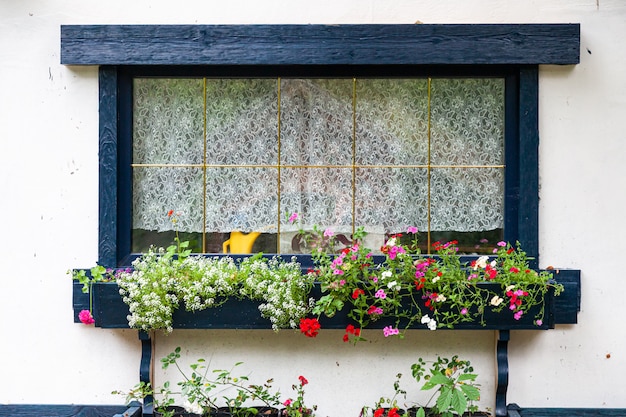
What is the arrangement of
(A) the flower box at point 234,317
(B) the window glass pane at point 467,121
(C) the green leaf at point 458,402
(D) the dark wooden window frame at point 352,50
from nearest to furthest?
1. (C) the green leaf at point 458,402
2. (A) the flower box at point 234,317
3. (D) the dark wooden window frame at point 352,50
4. (B) the window glass pane at point 467,121

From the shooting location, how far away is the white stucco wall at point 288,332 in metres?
3.21

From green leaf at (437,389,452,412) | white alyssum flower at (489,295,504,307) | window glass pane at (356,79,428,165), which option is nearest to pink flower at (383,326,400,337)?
green leaf at (437,389,452,412)

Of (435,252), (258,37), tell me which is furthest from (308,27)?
(435,252)

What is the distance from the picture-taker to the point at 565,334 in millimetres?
3217

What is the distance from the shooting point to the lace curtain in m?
3.33

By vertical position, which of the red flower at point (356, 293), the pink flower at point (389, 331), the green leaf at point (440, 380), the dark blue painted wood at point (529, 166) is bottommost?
the green leaf at point (440, 380)

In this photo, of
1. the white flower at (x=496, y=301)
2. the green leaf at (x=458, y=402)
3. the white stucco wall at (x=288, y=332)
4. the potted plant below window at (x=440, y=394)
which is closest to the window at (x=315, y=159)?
the white stucco wall at (x=288, y=332)

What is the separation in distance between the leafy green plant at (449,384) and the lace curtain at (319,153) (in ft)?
2.35

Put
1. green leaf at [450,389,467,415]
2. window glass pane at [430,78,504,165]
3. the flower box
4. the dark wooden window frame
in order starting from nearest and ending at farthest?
green leaf at [450,389,467,415]
the flower box
the dark wooden window frame
window glass pane at [430,78,504,165]

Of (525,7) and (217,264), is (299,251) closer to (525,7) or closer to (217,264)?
(217,264)

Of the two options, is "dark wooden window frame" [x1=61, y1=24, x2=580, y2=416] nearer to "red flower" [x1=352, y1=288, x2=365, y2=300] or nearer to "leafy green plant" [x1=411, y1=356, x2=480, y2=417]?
"leafy green plant" [x1=411, y1=356, x2=480, y2=417]

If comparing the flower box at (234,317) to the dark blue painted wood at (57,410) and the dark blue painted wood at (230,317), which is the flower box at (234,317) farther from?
the dark blue painted wood at (57,410)

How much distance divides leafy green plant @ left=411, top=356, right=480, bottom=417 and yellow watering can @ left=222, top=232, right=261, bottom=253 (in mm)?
1067

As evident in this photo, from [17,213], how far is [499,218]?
8.43 ft
